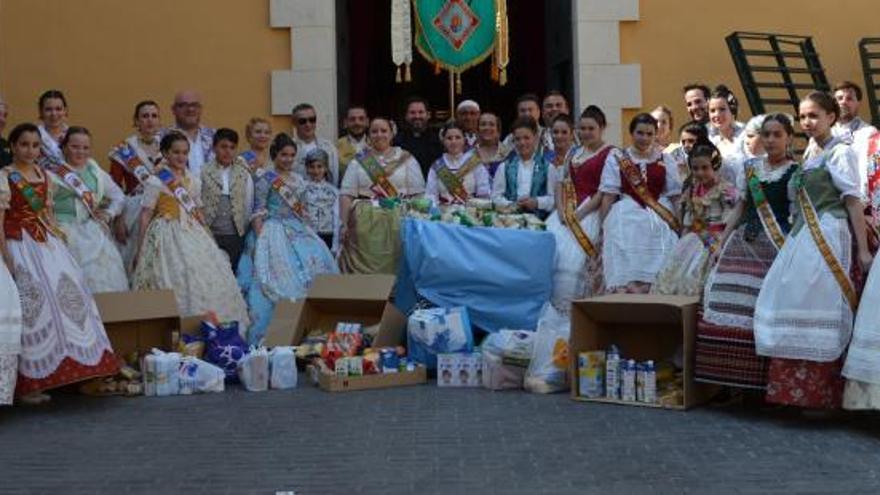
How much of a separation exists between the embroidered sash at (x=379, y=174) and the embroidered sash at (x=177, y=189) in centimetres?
132

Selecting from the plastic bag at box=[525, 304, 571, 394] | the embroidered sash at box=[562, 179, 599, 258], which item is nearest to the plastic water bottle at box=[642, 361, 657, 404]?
the plastic bag at box=[525, 304, 571, 394]

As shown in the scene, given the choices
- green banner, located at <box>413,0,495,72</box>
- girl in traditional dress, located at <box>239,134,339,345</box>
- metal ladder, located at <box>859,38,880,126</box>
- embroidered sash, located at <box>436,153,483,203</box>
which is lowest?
girl in traditional dress, located at <box>239,134,339,345</box>

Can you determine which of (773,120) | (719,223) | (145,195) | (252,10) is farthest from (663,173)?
(252,10)

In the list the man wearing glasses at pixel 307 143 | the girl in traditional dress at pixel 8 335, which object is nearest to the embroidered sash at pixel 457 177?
the man wearing glasses at pixel 307 143

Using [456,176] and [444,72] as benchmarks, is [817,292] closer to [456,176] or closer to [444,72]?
[456,176]

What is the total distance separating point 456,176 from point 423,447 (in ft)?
12.6

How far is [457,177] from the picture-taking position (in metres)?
9.02

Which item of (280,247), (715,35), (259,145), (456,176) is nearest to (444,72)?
(715,35)

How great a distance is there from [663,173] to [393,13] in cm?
346

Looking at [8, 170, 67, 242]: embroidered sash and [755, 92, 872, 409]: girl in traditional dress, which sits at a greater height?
[8, 170, 67, 242]: embroidered sash

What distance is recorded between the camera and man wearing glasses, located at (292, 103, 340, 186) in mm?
9391

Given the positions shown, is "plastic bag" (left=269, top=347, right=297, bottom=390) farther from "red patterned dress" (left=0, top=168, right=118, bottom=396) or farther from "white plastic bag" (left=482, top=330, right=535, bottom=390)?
"white plastic bag" (left=482, top=330, right=535, bottom=390)

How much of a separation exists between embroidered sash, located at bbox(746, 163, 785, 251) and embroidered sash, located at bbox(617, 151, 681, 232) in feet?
4.82

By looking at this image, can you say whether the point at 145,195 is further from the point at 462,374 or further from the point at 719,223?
the point at 719,223
